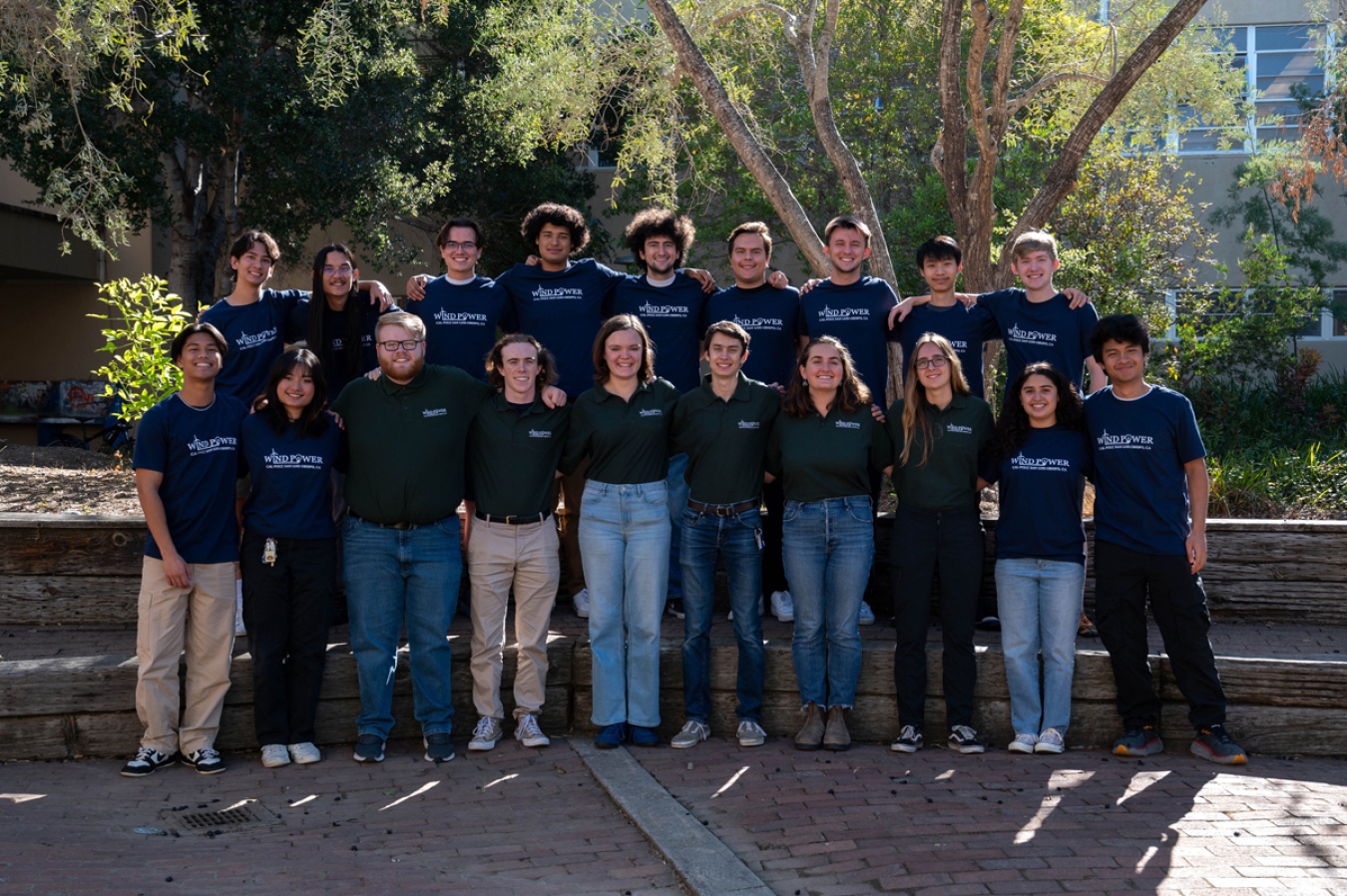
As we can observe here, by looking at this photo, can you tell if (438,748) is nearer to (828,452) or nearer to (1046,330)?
(828,452)

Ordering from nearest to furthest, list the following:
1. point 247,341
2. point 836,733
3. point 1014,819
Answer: point 1014,819 → point 836,733 → point 247,341

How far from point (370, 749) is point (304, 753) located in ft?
1.07

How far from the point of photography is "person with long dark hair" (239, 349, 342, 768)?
17.7 ft

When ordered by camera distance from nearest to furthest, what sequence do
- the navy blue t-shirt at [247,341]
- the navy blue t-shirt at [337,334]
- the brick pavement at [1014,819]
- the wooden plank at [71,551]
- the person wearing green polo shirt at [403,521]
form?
1. the brick pavement at [1014,819]
2. the person wearing green polo shirt at [403,521]
3. the navy blue t-shirt at [247,341]
4. the navy blue t-shirt at [337,334]
5. the wooden plank at [71,551]

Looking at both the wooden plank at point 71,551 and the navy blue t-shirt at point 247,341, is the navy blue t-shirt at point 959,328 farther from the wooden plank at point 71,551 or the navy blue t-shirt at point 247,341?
the wooden plank at point 71,551

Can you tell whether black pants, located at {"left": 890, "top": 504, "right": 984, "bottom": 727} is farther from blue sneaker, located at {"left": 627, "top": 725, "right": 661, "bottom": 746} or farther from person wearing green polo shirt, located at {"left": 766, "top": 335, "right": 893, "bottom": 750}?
blue sneaker, located at {"left": 627, "top": 725, "right": 661, "bottom": 746}

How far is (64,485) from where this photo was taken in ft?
34.8

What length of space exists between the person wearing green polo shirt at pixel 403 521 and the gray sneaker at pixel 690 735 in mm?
1141

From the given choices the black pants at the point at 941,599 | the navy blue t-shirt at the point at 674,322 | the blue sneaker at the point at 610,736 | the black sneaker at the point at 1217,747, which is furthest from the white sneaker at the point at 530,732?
the black sneaker at the point at 1217,747

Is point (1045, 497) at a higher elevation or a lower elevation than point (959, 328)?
lower

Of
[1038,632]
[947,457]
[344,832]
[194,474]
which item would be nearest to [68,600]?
[194,474]

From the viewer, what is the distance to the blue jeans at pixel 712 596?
559 centimetres

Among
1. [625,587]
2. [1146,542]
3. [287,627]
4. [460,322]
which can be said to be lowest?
[287,627]

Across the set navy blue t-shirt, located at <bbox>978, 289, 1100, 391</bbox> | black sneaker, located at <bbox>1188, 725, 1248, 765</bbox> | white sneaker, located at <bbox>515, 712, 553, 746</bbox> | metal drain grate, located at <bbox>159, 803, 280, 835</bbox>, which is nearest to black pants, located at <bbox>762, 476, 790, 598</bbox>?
navy blue t-shirt, located at <bbox>978, 289, 1100, 391</bbox>
